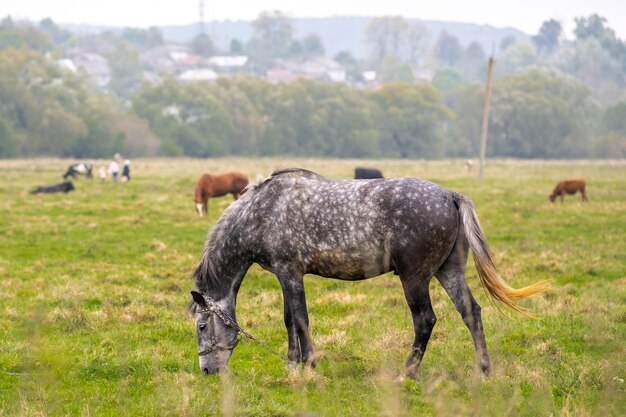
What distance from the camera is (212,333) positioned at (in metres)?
8.70

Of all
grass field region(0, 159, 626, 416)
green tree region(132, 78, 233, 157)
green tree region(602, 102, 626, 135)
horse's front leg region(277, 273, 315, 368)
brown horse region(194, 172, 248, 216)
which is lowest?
green tree region(602, 102, 626, 135)

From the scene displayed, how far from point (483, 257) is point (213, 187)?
1928 cm

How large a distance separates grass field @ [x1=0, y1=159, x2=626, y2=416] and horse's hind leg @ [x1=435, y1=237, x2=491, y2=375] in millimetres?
218

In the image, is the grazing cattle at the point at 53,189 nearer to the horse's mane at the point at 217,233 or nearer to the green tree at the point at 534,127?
the horse's mane at the point at 217,233

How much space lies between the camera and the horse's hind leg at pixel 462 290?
8.36 m

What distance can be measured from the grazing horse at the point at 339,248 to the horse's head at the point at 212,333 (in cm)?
1

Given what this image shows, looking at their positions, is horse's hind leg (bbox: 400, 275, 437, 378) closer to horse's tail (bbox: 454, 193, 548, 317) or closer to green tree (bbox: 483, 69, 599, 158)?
horse's tail (bbox: 454, 193, 548, 317)

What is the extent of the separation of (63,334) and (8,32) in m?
199

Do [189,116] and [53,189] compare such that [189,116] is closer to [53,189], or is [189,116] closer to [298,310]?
[53,189]

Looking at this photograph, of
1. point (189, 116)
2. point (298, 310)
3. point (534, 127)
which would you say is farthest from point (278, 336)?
point (534, 127)

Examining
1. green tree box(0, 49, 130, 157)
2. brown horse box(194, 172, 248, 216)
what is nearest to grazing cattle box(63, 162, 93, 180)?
brown horse box(194, 172, 248, 216)

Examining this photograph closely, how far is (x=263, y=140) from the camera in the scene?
318 feet

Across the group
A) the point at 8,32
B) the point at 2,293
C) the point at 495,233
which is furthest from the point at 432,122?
the point at 8,32

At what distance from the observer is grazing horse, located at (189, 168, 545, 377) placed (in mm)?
8266
